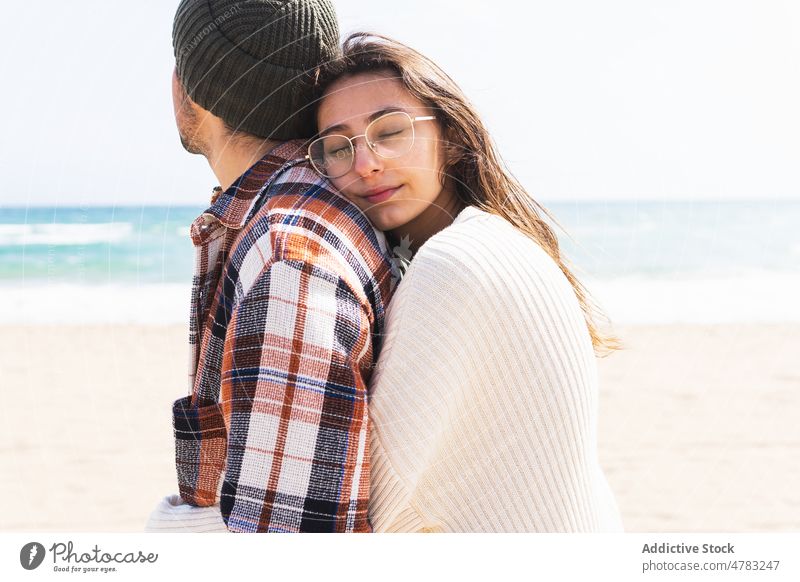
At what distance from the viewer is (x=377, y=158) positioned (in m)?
1.54

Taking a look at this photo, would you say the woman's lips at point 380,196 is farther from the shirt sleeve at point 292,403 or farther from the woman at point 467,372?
the shirt sleeve at point 292,403

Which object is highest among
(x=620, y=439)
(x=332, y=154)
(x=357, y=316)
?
(x=332, y=154)

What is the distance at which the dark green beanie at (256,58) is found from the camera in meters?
1.56

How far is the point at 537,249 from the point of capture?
4.68 feet

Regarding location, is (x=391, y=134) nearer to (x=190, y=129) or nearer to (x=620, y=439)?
(x=190, y=129)

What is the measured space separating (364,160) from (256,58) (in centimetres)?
29

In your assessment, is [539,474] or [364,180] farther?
[364,180]

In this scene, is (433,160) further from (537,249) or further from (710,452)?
(710,452)

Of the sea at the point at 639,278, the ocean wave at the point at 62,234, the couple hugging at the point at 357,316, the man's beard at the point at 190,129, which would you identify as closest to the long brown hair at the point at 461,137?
the couple hugging at the point at 357,316

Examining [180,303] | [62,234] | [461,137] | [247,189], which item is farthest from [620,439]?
[62,234]

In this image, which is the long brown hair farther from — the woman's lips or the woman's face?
the woman's lips

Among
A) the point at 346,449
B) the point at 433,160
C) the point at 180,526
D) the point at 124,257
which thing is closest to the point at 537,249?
the point at 433,160

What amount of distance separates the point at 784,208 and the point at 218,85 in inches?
631

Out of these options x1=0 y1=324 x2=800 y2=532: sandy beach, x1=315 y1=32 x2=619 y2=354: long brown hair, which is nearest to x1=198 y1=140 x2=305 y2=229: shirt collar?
x1=315 y1=32 x2=619 y2=354: long brown hair
